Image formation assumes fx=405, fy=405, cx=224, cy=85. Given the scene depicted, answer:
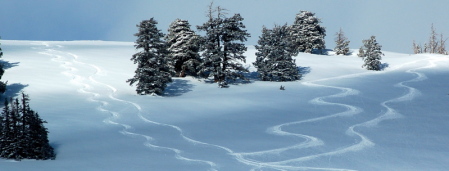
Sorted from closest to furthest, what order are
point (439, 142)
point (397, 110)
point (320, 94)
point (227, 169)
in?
point (227, 169) → point (439, 142) → point (397, 110) → point (320, 94)

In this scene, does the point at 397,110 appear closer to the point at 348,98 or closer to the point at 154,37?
the point at 348,98

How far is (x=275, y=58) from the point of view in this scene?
3694 centimetres

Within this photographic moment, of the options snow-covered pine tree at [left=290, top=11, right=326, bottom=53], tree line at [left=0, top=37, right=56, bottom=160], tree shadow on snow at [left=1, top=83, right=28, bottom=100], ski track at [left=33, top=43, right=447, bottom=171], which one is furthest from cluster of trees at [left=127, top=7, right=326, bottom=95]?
snow-covered pine tree at [left=290, top=11, right=326, bottom=53]

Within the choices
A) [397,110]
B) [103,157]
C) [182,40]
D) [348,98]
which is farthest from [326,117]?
[182,40]

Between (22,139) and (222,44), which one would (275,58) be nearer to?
(222,44)

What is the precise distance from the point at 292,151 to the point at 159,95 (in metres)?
16.5

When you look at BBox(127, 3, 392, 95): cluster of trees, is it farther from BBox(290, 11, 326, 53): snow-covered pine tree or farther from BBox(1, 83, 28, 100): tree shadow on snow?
BBox(290, 11, 326, 53): snow-covered pine tree

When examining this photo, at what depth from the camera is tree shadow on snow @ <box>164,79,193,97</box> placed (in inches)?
1206

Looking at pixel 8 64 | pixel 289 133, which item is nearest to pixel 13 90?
pixel 8 64

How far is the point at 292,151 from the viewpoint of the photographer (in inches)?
576

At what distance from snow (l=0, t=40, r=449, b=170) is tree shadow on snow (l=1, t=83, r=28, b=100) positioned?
0.24 ft

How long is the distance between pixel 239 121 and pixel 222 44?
1561 centimetres

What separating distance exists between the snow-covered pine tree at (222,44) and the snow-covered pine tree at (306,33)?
90.0 ft

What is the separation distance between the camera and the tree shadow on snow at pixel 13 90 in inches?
1076
